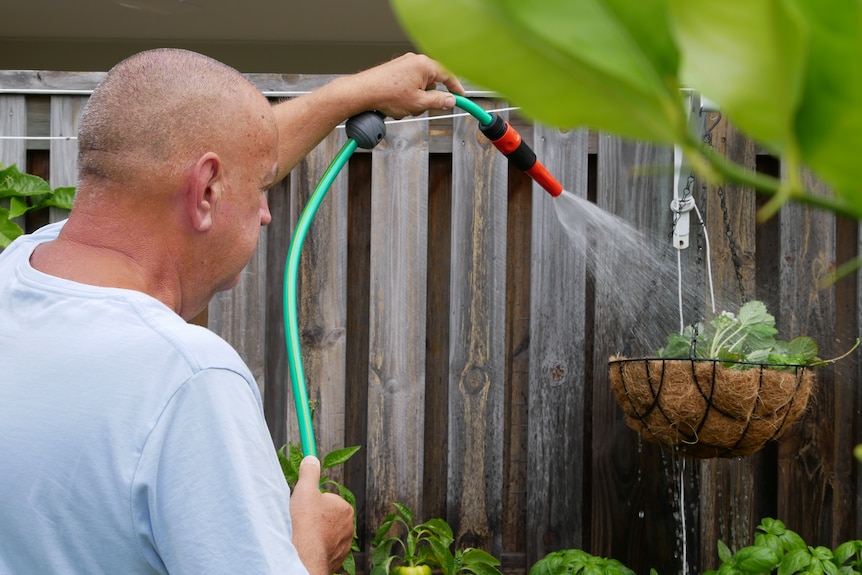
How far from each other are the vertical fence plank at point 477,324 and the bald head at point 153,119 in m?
1.42

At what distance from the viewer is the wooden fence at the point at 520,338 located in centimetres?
262

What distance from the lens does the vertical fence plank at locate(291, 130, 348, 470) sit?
2658 millimetres

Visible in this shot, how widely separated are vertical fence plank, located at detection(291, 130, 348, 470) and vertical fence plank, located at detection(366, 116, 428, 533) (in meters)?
0.09

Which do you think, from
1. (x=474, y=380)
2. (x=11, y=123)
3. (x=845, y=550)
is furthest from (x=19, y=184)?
(x=845, y=550)

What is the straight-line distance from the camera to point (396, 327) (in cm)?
268

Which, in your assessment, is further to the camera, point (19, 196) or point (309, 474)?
point (19, 196)

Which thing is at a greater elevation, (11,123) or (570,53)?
(11,123)

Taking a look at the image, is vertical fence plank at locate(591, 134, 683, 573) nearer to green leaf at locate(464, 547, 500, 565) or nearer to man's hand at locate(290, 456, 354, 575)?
green leaf at locate(464, 547, 500, 565)

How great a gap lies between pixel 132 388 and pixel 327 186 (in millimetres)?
1008

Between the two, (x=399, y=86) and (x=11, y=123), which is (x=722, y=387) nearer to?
(x=399, y=86)

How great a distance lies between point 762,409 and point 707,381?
0.14 metres

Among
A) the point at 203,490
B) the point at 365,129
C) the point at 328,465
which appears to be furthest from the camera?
the point at 328,465

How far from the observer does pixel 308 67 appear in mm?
5414

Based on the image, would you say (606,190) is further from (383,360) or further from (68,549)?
(68,549)
